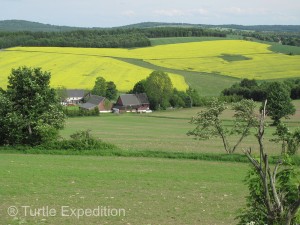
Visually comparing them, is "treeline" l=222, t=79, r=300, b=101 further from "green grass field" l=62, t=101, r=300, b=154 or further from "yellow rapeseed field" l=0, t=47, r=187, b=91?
"yellow rapeseed field" l=0, t=47, r=187, b=91

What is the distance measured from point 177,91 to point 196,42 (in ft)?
313

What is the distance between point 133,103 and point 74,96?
51.6ft

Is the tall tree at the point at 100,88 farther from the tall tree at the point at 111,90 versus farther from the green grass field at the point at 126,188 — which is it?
the green grass field at the point at 126,188

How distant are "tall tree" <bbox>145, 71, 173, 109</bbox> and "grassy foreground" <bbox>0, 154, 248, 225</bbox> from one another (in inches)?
2443

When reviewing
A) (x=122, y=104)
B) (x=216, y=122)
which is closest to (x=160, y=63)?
(x=122, y=104)

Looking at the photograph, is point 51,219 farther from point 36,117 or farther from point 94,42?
point 94,42

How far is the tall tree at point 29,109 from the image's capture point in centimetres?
2992

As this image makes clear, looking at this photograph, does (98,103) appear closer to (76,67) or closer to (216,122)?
(76,67)

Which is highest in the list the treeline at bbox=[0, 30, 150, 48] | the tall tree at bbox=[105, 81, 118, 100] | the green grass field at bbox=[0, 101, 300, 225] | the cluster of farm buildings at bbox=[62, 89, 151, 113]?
the treeline at bbox=[0, 30, 150, 48]

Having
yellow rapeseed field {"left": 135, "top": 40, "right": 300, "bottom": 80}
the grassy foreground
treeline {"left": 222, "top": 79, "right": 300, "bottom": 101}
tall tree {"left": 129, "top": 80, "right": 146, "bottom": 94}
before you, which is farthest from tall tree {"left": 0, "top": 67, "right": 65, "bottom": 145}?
yellow rapeseed field {"left": 135, "top": 40, "right": 300, "bottom": 80}

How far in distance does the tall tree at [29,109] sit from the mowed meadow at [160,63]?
218 feet

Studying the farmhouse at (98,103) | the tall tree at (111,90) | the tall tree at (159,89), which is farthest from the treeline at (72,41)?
the tall tree at (159,89)

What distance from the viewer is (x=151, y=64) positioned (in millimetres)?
128500

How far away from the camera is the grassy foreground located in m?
13.7
